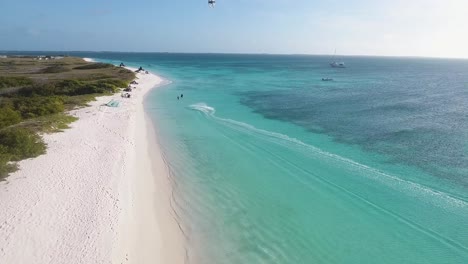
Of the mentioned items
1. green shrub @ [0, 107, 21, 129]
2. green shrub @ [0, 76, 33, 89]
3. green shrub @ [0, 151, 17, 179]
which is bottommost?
green shrub @ [0, 151, 17, 179]

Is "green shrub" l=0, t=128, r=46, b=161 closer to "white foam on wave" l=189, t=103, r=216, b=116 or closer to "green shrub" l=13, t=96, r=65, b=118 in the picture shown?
"green shrub" l=13, t=96, r=65, b=118

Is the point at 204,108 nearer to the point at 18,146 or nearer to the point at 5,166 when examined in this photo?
the point at 18,146

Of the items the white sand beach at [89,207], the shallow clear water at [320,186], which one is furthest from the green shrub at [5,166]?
the shallow clear water at [320,186]

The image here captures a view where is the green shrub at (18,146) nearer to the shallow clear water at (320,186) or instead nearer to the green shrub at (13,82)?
the shallow clear water at (320,186)

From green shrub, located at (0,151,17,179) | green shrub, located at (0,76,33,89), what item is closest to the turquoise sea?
green shrub, located at (0,151,17,179)

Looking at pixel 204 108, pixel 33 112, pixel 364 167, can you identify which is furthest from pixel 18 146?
pixel 204 108

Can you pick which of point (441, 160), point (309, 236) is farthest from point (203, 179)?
point (441, 160)
